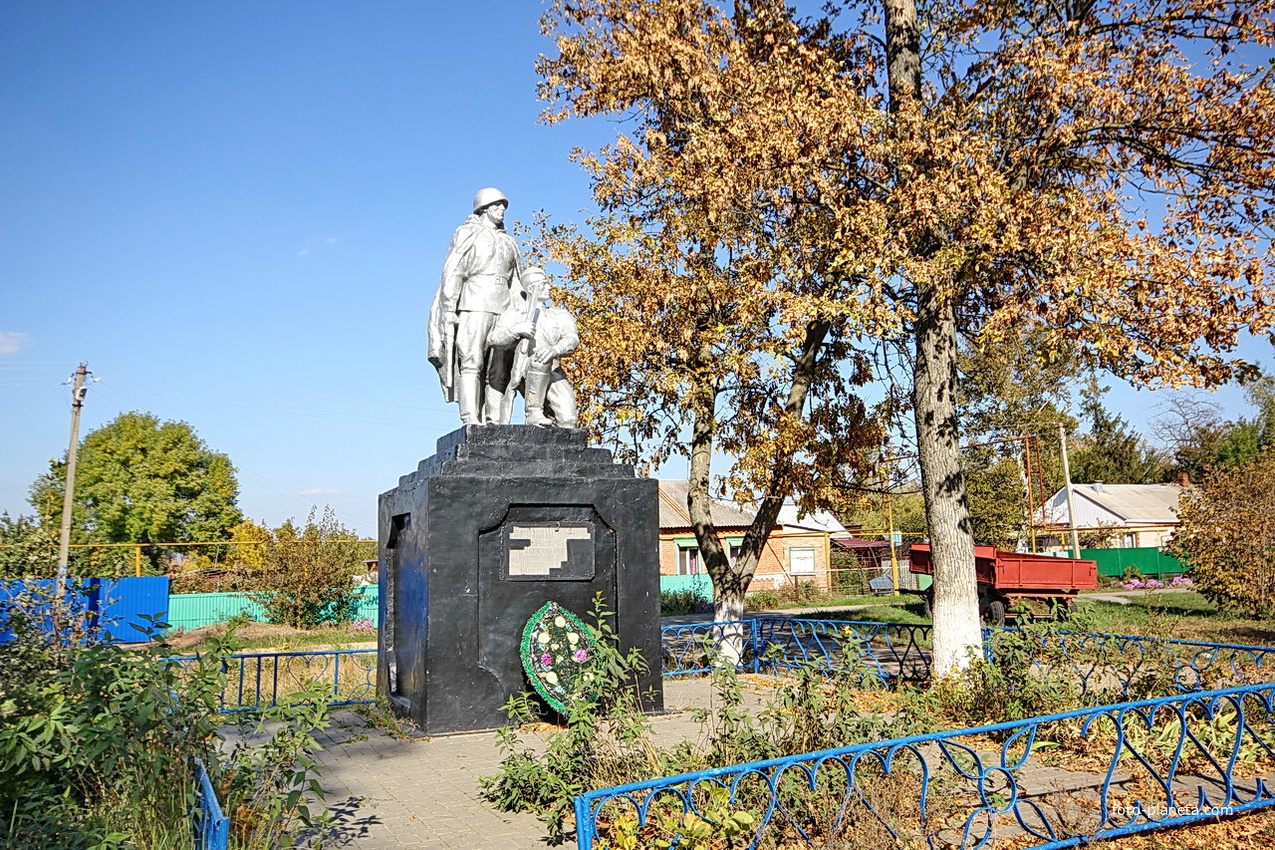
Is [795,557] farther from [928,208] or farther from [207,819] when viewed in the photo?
[207,819]

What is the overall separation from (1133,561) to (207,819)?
4169 centimetres

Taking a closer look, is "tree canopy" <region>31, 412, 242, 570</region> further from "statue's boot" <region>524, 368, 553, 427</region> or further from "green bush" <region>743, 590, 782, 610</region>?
"statue's boot" <region>524, 368, 553, 427</region>

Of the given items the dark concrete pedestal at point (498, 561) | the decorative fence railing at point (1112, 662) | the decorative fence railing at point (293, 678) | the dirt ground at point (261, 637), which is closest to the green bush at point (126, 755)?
the dark concrete pedestal at point (498, 561)

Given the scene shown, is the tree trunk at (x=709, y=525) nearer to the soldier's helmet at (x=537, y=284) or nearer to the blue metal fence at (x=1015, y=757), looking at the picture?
the blue metal fence at (x=1015, y=757)

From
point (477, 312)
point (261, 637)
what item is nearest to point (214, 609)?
point (261, 637)

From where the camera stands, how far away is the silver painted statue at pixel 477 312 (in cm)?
920

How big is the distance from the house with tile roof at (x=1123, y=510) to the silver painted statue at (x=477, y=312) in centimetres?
4388

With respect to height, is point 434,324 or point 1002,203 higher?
point 1002,203

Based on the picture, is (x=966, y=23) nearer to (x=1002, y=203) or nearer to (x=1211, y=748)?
(x=1002, y=203)

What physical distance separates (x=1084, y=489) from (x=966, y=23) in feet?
150

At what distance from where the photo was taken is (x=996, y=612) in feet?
67.7

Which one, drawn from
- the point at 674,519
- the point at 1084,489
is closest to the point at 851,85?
the point at 674,519

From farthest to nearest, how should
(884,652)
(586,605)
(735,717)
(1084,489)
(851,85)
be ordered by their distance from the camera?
1. (1084,489)
2. (884,652)
3. (851,85)
4. (586,605)
5. (735,717)

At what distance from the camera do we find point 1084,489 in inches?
2050
